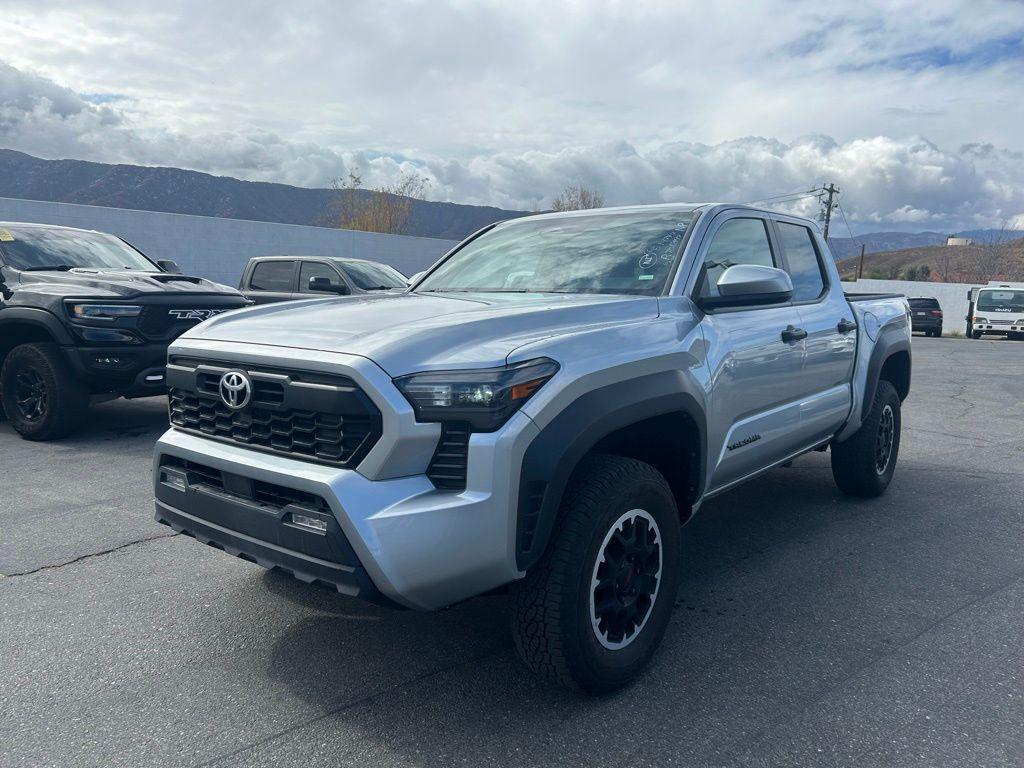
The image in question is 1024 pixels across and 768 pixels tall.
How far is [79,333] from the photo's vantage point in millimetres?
6641

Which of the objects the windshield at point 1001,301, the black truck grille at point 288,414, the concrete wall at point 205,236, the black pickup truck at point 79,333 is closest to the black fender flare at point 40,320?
the black pickup truck at point 79,333

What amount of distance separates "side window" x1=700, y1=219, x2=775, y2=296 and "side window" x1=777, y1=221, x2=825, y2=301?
0.24 metres

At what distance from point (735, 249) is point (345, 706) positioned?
2762 millimetres

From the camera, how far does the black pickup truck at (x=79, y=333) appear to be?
6.67 metres

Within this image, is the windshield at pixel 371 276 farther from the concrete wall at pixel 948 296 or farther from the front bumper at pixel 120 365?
the concrete wall at pixel 948 296

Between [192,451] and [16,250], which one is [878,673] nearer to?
[192,451]

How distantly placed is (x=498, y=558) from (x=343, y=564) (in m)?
0.47

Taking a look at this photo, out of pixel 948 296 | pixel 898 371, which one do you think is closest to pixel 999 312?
pixel 948 296

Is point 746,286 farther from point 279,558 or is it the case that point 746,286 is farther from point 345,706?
point 345,706

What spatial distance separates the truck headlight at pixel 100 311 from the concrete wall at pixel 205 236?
15.6 m

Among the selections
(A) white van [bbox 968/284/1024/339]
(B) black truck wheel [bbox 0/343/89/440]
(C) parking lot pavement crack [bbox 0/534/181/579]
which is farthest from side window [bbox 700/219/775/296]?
(A) white van [bbox 968/284/1024/339]

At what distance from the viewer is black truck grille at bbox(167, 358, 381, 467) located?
2619 millimetres

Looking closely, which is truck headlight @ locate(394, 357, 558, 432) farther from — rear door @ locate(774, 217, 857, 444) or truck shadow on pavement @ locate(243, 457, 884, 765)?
rear door @ locate(774, 217, 857, 444)

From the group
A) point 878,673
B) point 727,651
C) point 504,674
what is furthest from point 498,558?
point 878,673
